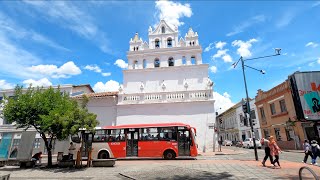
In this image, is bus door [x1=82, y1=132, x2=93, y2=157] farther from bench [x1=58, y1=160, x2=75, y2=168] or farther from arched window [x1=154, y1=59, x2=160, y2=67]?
arched window [x1=154, y1=59, x2=160, y2=67]

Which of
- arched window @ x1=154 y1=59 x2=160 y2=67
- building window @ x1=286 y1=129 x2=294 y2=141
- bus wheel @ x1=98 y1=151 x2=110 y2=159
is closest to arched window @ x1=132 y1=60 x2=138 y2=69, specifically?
arched window @ x1=154 y1=59 x2=160 y2=67

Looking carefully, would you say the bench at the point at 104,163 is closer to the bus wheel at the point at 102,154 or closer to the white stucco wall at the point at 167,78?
the bus wheel at the point at 102,154

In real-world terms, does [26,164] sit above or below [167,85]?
below

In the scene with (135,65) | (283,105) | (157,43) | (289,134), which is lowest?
(289,134)

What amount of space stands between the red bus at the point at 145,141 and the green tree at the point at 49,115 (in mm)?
3663

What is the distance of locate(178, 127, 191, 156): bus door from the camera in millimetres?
16917

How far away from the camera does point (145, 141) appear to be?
17625mm

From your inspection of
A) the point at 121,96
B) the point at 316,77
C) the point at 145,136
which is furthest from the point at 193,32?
the point at 145,136

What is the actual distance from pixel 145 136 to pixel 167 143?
1940 millimetres

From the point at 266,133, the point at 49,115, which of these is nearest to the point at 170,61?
the point at 49,115

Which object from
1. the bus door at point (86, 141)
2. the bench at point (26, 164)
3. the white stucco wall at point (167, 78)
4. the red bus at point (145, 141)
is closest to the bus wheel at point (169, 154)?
the red bus at point (145, 141)

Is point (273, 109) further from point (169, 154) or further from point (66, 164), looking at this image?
point (66, 164)

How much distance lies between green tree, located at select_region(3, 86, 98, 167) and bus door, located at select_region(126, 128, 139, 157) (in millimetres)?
3852

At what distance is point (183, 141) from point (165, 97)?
8.32 metres
